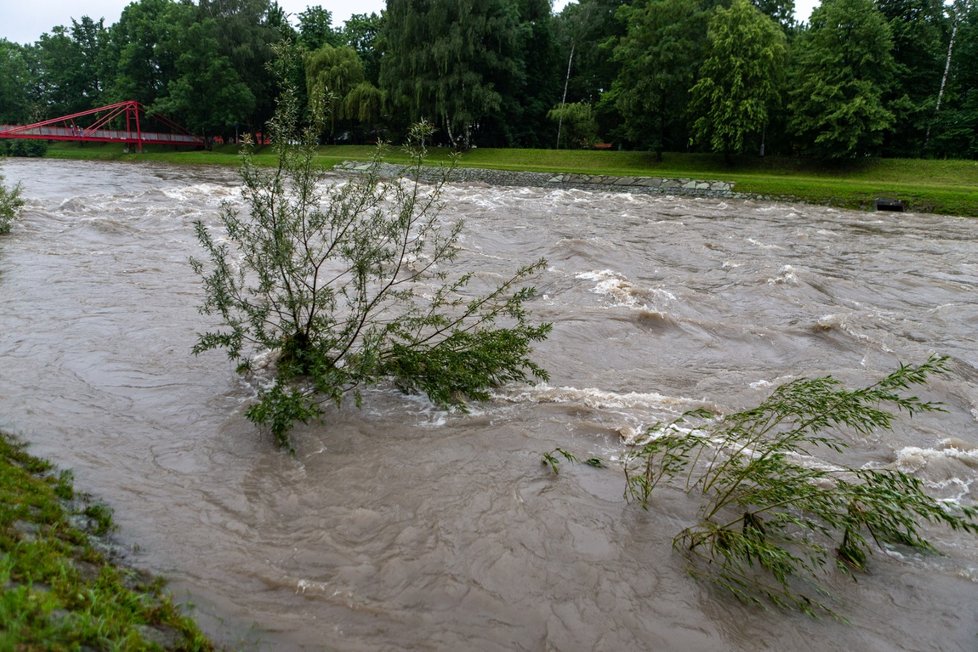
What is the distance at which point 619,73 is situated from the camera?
50219 millimetres

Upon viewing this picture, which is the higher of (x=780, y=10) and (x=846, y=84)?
(x=780, y=10)

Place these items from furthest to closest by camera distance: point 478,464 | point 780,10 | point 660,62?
point 780,10, point 660,62, point 478,464

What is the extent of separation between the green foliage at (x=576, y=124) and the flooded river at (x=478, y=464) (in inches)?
1651

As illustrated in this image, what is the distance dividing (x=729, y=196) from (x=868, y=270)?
58.5 ft

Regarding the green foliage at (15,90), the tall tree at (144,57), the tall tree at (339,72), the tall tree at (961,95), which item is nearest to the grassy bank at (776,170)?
the tall tree at (339,72)

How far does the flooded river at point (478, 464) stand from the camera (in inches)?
163

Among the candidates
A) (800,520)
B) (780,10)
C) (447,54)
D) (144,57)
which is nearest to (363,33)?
(144,57)

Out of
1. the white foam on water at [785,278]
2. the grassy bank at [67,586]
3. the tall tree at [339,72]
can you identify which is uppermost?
the tall tree at [339,72]

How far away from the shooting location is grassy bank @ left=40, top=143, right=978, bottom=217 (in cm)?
2928

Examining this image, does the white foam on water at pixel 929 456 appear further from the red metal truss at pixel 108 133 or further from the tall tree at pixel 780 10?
the red metal truss at pixel 108 133

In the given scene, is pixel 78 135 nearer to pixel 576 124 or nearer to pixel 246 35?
pixel 246 35

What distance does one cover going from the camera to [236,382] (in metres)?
7.62

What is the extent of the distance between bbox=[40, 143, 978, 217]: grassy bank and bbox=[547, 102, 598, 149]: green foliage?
18.0ft

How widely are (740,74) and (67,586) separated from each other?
46123 mm
